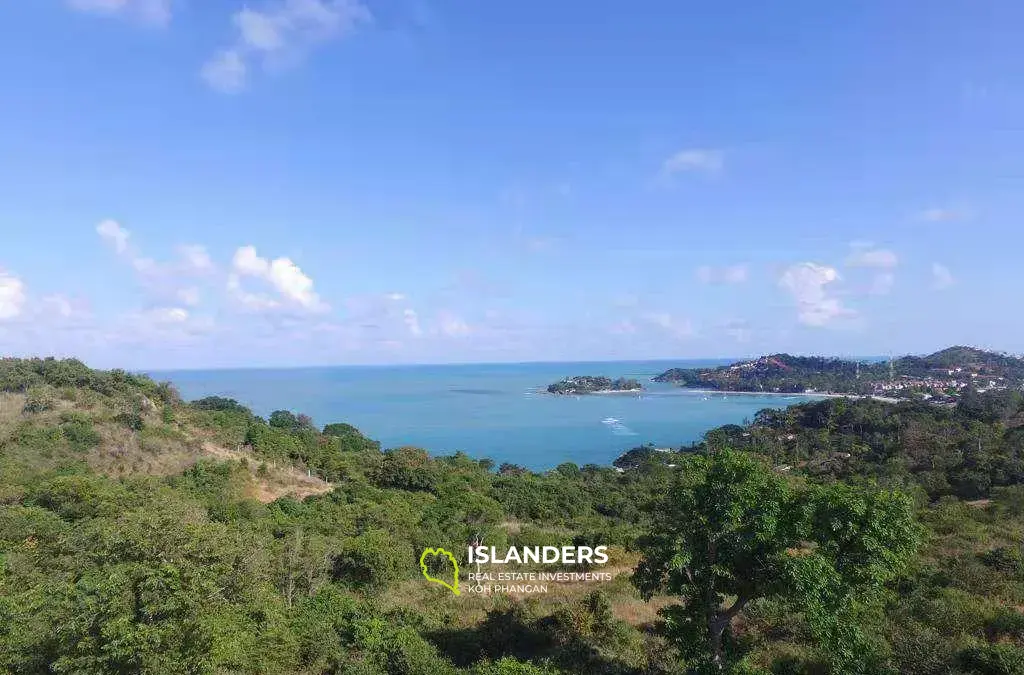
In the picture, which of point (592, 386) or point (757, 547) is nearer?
point (757, 547)

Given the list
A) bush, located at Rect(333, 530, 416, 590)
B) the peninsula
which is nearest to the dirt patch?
bush, located at Rect(333, 530, 416, 590)

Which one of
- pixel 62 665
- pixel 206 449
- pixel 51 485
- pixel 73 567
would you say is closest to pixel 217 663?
pixel 62 665

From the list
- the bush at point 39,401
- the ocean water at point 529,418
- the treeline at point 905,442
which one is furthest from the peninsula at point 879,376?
the bush at point 39,401

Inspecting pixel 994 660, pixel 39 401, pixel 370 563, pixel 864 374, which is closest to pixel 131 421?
pixel 39 401

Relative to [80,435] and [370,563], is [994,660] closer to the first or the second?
[370,563]

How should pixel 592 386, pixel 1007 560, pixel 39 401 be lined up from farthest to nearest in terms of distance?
pixel 592 386
pixel 39 401
pixel 1007 560

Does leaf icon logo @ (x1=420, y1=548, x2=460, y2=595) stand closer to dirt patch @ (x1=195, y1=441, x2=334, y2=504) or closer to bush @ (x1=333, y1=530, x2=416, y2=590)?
bush @ (x1=333, y1=530, x2=416, y2=590)

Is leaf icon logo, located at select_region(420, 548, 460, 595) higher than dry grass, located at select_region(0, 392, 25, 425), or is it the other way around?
dry grass, located at select_region(0, 392, 25, 425)

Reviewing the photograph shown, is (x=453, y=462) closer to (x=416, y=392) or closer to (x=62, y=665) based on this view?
(x=62, y=665)

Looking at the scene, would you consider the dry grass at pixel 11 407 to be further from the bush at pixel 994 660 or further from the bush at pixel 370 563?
the bush at pixel 994 660
